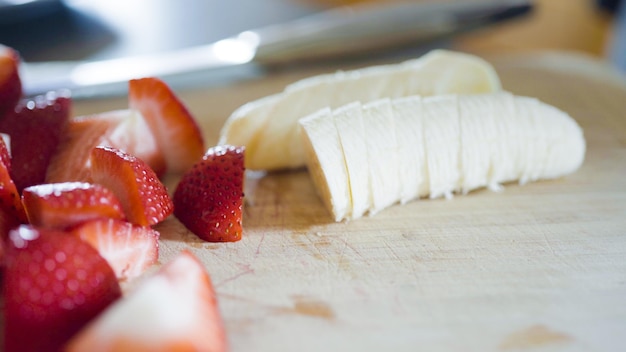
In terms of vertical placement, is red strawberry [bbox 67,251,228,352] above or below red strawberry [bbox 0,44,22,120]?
below

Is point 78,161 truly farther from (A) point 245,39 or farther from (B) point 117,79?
(A) point 245,39

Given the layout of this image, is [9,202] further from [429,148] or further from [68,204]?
[429,148]

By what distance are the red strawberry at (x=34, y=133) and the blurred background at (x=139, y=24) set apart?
3.53 feet

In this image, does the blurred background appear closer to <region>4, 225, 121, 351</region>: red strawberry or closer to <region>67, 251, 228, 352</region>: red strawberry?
<region>4, 225, 121, 351</region>: red strawberry

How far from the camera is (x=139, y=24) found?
328cm

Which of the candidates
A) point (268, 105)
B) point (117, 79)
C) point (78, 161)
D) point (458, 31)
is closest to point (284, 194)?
point (268, 105)

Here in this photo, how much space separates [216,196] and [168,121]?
0.40 m

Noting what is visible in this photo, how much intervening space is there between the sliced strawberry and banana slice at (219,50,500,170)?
0.36 ft

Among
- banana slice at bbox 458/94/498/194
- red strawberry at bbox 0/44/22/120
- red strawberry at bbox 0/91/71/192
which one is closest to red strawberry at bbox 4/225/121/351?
red strawberry at bbox 0/91/71/192

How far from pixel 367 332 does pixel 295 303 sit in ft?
0.60

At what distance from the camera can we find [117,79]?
2303 millimetres

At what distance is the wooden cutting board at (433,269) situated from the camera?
A: 120 centimetres

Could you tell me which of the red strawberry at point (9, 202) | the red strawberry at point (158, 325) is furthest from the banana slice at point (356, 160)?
the red strawberry at point (9, 202)

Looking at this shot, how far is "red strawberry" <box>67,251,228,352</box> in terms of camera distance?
3.31 ft
